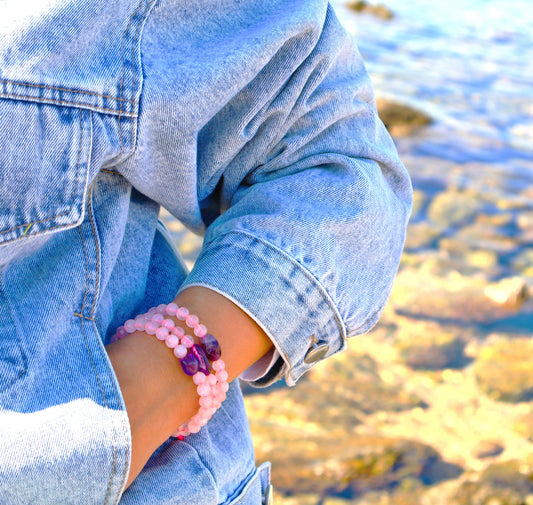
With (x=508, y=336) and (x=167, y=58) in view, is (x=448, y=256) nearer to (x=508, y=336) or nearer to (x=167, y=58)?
(x=508, y=336)

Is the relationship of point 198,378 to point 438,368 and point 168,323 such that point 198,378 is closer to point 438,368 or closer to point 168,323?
point 168,323

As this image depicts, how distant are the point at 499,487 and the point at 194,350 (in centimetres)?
201

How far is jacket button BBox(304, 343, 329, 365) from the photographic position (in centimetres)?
97

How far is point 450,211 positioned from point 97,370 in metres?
4.25

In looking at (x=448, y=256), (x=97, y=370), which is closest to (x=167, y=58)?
(x=97, y=370)

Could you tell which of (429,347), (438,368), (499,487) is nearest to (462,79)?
(429,347)

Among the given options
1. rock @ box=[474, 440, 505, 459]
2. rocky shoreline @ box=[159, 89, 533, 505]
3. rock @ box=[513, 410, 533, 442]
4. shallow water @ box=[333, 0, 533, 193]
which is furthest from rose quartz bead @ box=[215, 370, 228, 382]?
shallow water @ box=[333, 0, 533, 193]

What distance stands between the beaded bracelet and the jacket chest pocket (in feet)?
0.59

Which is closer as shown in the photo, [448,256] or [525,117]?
[448,256]

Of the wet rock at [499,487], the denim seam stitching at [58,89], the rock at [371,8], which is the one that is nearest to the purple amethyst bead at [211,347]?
the denim seam stitching at [58,89]

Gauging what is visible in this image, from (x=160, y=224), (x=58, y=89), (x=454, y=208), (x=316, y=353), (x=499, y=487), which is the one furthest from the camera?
(x=454, y=208)

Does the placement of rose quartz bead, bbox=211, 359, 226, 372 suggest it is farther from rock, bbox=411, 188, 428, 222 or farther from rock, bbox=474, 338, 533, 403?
rock, bbox=411, 188, 428, 222

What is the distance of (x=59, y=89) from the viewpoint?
74cm

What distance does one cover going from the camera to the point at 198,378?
83cm
